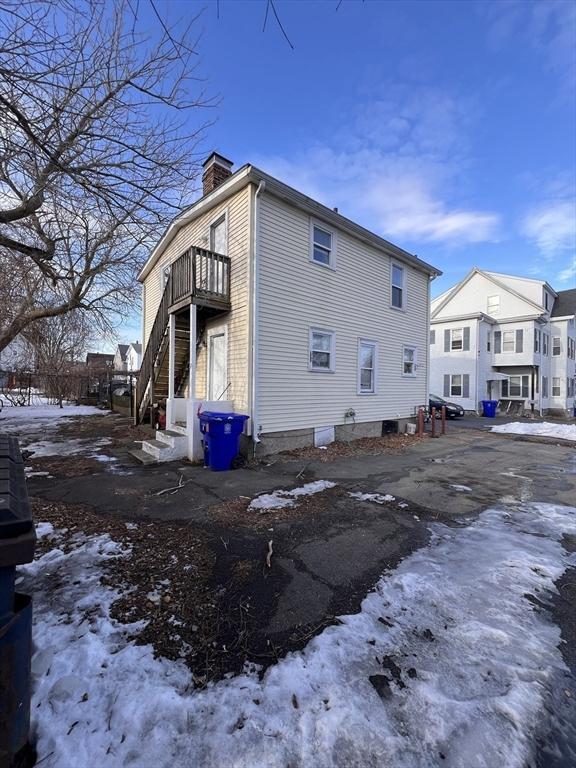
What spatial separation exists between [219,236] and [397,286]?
6537 millimetres

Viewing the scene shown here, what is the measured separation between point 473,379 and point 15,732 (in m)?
24.8

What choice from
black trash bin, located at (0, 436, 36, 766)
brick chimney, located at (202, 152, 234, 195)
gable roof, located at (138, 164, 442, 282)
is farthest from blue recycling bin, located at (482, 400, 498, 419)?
black trash bin, located at (0, 436, 36, 766)

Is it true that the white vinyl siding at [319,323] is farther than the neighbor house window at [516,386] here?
No

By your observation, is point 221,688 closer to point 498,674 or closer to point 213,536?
point 498,674

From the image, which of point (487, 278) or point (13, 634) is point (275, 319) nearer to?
point (13, 634)

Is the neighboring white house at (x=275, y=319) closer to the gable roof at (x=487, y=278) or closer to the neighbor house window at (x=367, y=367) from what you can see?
the neighbor house window at (x=367, y=367)

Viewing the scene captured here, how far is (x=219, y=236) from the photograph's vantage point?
9.34 metres

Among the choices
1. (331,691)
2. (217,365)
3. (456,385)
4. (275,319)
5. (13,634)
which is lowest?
(331,691)

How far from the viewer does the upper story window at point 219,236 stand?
352 inches

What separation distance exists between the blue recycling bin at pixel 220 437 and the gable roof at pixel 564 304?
29679 millimetres

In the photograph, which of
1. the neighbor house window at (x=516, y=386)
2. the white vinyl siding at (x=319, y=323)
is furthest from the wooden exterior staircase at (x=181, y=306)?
the neighbor house window at (x=516, y=386)

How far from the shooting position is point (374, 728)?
1.77m

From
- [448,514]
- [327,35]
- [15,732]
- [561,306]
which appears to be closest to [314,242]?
[327,35]

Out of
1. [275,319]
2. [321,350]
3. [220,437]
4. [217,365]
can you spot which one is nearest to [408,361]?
[321,350]
